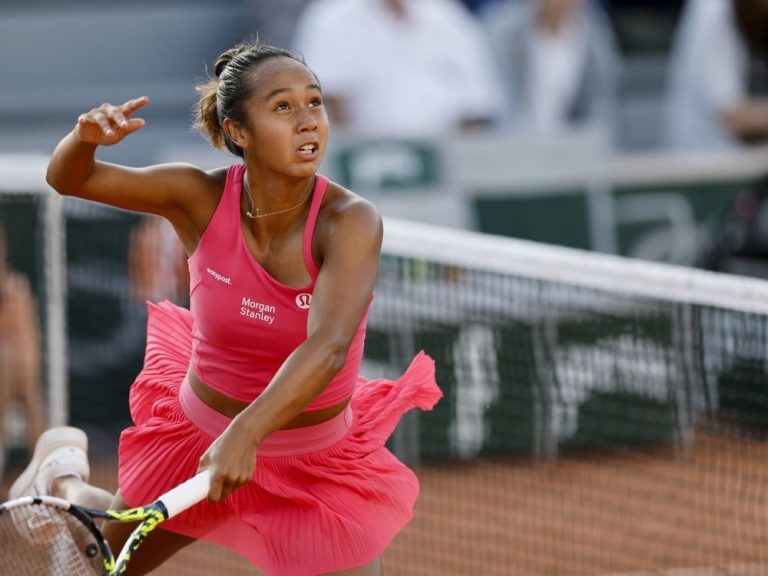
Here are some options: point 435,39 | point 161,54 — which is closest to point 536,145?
point 435,39

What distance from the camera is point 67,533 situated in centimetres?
334

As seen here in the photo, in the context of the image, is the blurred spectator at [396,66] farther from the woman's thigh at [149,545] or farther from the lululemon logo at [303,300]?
the lululemon logo at [303,300]

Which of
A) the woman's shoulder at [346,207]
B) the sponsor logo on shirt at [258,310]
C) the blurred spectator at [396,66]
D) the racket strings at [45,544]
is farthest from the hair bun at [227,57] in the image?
the blurred spectator at [396,66]

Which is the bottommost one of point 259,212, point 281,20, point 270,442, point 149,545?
point 149,545

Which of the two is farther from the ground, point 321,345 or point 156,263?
point 321,345

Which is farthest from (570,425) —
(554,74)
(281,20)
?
(281,20)

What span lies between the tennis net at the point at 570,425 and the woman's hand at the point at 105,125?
2.27m

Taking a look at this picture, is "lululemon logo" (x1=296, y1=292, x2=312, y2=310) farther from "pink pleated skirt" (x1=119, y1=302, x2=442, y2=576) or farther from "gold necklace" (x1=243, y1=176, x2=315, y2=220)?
"pink pleated skirt" (x1=119, y1=302, x2=442, y2=576)

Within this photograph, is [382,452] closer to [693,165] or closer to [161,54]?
[693,165]

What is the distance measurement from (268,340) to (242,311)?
3.6 inches

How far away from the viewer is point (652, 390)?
671 cm

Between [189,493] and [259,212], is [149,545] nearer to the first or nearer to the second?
[189,493]

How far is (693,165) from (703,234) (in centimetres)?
41

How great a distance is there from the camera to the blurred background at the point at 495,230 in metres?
6.12
